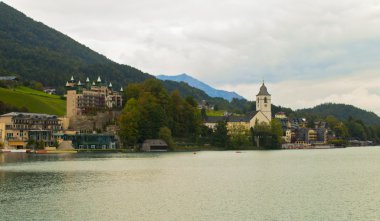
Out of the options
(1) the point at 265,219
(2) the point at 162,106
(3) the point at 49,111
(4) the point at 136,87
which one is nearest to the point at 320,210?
(1) the point at 265,219

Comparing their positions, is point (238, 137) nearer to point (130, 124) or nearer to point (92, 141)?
point (130, 124)

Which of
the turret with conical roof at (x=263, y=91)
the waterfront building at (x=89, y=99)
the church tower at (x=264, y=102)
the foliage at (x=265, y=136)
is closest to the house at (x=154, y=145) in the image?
the waterfront building at (x=89, y=99)

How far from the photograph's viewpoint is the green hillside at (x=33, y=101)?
521 ft

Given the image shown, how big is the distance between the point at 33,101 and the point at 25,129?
30.4 m

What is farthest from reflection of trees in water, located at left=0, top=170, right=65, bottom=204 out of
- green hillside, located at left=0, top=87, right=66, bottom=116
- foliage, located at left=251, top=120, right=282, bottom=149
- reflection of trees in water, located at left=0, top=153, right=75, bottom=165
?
foliage, located at left=251, top=120, right=282, bottom=149

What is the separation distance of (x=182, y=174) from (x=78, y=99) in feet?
333

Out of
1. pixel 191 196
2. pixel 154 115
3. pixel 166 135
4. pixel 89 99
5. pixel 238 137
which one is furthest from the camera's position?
pixel 89 99

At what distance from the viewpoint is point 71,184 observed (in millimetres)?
50156

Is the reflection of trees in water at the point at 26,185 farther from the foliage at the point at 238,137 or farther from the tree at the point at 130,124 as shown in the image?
the foliage at the point at 238,137

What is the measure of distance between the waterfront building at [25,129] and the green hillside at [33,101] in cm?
1735

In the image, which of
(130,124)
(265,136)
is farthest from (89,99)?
(265,136)

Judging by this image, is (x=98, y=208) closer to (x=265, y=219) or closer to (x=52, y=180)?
(x=265, y=219)

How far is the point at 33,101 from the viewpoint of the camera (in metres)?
166

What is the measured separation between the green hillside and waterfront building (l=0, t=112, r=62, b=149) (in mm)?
17354
